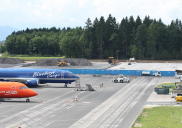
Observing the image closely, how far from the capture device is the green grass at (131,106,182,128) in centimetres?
2981

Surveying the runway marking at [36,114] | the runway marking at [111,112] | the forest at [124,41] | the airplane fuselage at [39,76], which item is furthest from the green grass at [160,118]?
the forest at [124,41]

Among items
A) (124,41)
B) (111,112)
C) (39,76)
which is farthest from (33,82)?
(124,41)

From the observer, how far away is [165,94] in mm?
53406

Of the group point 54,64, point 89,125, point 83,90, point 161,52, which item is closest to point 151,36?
point 161,52

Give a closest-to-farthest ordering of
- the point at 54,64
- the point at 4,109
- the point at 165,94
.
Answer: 1. the point at 4,109
2. the point at 165,94
3. the point at 54,64

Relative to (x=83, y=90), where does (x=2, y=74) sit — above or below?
above

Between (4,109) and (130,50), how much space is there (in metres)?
157

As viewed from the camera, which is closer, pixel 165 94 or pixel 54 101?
pixel 54 101

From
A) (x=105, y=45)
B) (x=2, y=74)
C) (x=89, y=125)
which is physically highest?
(x=105, y=45)

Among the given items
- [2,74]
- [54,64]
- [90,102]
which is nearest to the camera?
[90,102]

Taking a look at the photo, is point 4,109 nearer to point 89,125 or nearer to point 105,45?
point 89,125

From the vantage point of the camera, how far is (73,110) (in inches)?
1545

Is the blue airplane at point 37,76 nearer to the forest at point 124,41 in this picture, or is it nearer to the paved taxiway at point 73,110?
the paved taxiway at point 73,110

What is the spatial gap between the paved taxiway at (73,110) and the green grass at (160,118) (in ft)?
4.60
